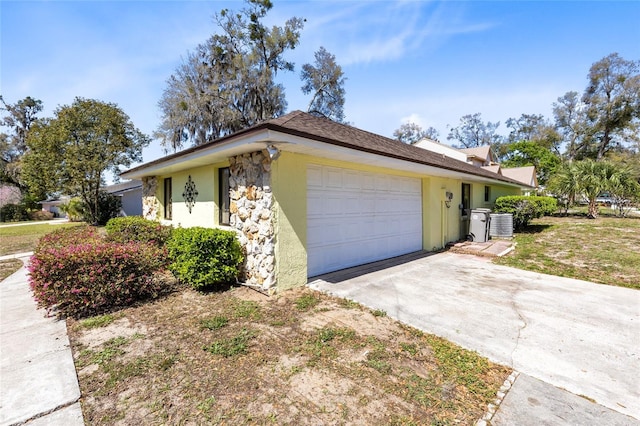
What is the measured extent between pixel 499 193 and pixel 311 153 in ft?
52.1

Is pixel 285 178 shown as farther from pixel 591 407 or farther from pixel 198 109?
pixel 198 109

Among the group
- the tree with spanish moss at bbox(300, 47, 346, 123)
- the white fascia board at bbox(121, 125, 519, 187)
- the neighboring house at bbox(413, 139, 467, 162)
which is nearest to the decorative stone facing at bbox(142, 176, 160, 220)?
the white fascia board at bbox(121, 125, 519, 187)

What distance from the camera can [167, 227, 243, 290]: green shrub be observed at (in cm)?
514

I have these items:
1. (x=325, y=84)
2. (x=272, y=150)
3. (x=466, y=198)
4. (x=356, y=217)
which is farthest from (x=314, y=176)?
(x=325, y=84)

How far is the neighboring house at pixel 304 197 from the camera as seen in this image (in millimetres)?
5047

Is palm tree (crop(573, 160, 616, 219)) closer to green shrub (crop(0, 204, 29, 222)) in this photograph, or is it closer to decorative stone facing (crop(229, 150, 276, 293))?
decorative stone facing (crop(229, 150, 276, 293))

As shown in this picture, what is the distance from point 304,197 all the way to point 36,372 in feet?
13.9

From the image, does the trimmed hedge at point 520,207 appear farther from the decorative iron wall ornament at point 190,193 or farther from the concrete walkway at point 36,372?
the concrete walkway at point 36,372

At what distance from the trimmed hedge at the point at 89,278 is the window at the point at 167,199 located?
5216 millimetres

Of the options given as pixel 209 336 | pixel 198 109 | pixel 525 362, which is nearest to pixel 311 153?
pixel 209 336

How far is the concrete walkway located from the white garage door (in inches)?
157

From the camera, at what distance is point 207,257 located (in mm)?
5195

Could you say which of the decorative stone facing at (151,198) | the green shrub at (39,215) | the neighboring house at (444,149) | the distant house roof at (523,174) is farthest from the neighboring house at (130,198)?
the distant house roof at (523,174)

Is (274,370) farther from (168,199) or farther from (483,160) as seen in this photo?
(483,160)
